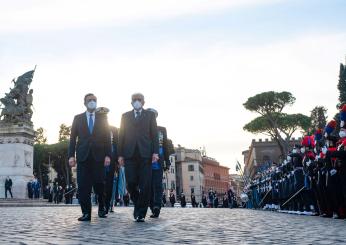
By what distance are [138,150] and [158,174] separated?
2.09 meters

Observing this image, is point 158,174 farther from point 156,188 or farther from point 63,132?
point 63,132

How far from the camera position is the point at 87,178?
7.97 metres

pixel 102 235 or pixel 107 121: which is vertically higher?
pixel 107 121

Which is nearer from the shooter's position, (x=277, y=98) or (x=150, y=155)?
(x=150, y=155)

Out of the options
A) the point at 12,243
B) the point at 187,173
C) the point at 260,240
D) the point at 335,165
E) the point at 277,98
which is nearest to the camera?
the point at 12,243

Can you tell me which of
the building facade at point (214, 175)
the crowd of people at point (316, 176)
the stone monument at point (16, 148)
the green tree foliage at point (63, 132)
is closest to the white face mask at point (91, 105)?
the crowd of people at point (316, 176)

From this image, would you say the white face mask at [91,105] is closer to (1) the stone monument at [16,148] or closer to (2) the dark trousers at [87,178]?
(2) the dark trousers at [87,178]

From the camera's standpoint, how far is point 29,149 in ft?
92.1

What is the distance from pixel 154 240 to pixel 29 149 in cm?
2501

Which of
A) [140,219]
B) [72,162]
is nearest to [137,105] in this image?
[72,162]

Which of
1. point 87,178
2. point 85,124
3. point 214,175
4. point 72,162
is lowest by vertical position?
point 87,178

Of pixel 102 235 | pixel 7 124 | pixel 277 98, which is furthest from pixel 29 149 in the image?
pixel 277 98

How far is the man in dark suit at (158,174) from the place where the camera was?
930cm

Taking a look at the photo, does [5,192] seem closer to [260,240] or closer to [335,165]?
[335,165]
